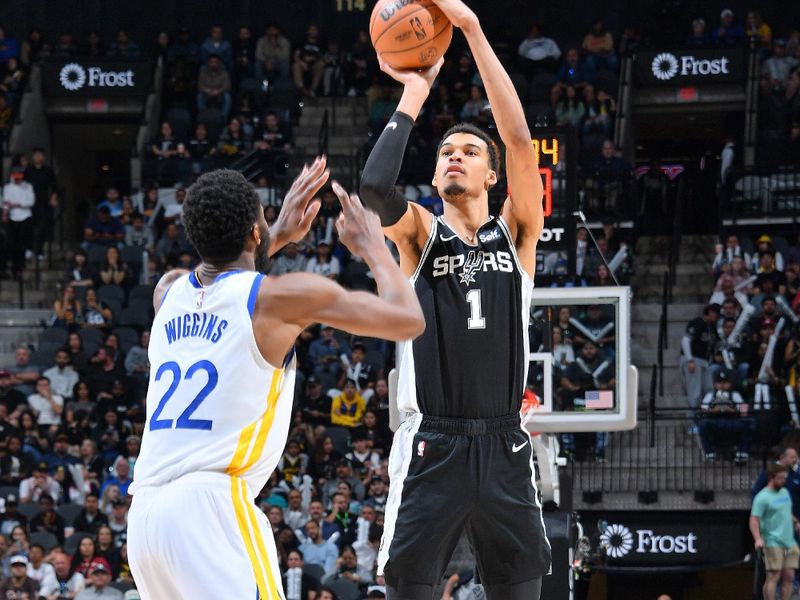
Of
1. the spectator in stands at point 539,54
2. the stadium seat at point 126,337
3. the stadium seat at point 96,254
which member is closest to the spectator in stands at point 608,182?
the spectator in stands at point 539,54

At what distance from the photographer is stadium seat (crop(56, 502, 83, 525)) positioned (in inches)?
597

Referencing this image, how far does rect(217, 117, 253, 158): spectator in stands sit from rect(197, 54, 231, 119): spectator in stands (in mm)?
1016

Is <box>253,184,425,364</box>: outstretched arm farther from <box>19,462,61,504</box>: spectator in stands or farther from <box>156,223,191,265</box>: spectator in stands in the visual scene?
<box>156,223,191,265</box>: spectator in stands

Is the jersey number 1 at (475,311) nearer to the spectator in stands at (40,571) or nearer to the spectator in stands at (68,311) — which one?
the spectator in stands at (40,571)

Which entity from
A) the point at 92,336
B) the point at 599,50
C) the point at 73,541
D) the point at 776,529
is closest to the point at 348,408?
the point at 73,541

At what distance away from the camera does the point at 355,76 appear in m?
23.4

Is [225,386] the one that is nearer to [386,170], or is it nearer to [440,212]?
[386,170]

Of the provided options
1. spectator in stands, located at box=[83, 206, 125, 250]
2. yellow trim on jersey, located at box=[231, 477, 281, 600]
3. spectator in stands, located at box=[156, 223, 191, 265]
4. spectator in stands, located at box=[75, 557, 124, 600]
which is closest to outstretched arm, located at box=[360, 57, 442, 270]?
yellow trim on jersey, located at box=[231, 477, 281, 600]

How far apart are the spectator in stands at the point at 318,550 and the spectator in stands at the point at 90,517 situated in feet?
A: 7.21

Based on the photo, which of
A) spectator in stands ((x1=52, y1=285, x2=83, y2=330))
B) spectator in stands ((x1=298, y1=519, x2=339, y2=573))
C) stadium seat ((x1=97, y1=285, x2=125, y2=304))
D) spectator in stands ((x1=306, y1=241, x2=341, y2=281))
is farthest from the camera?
stadium seat ((x1=97, y1=285, x2=125, y2=304))

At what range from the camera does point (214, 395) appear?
465cm

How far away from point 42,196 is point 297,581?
9.83 meters

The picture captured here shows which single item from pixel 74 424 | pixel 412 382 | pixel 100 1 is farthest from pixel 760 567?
pixel 100 1

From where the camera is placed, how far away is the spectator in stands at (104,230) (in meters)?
20.2
